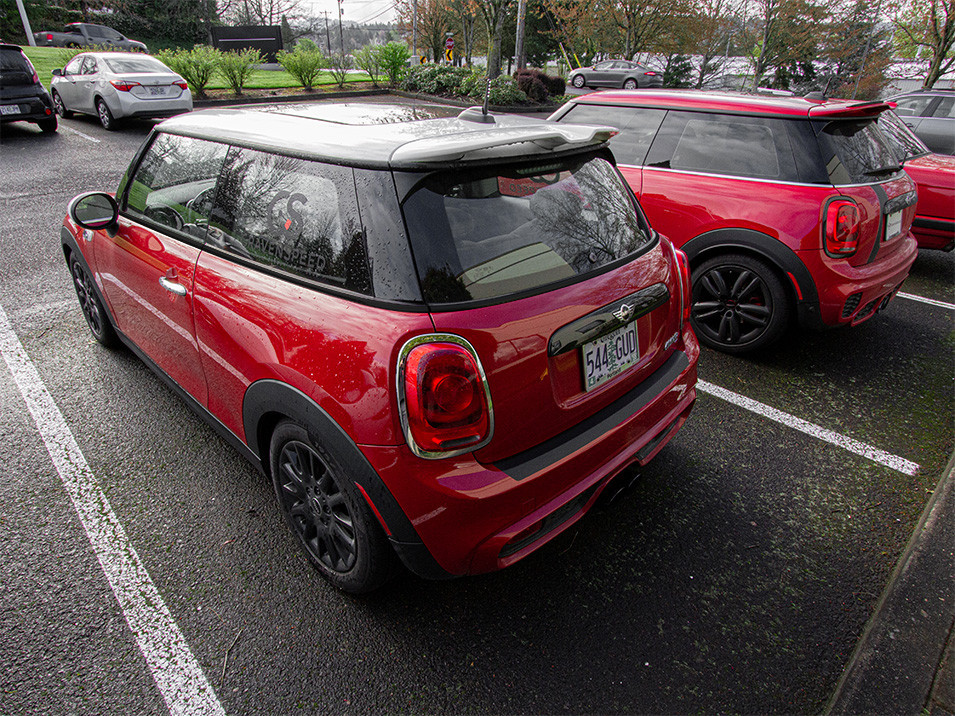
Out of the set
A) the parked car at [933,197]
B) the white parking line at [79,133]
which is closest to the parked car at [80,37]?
the white parking line at [79,133]

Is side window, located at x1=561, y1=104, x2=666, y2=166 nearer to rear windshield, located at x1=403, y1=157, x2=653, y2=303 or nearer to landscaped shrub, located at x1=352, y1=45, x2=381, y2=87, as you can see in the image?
rear windshield, located at x1=403, y1=157, x2=653, y2=303

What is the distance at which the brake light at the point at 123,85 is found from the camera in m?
11.2

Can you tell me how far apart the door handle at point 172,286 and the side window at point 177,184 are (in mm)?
224

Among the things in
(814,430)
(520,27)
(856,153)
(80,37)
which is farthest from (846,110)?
(80,37)

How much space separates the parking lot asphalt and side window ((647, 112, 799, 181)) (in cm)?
154

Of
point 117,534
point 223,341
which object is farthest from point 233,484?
point 223,341

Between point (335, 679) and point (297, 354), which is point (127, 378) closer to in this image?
point (297, 354)

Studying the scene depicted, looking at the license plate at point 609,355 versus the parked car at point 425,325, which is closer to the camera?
the parked car at point 425,325

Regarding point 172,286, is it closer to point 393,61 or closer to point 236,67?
point 236,67

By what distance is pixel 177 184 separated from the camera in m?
2.61

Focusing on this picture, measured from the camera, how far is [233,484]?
8.89 ft

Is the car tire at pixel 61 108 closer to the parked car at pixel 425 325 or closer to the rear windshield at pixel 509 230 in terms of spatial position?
the parked car at pixel 425 325

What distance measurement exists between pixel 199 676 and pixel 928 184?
700 cm

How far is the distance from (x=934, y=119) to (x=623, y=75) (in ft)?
64.4
